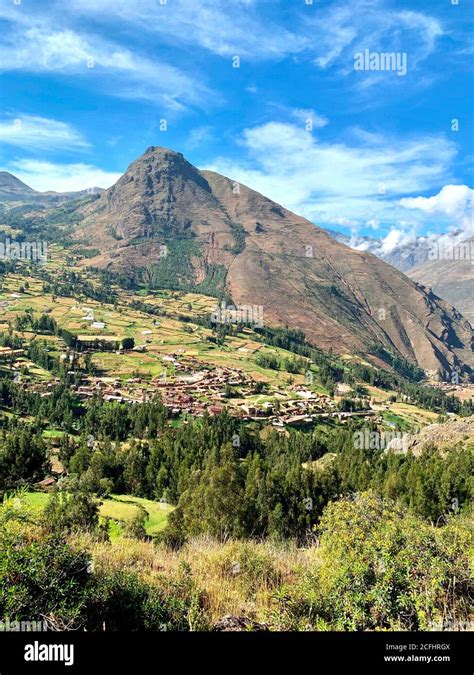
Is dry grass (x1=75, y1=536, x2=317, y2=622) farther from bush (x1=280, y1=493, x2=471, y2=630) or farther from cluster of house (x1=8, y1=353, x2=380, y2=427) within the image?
cluster of house (x1=8, y1=353, x2=380, y2=427)

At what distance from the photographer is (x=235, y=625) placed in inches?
244

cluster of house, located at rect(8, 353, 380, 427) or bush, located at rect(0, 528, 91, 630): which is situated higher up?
bush, located at rect(0, 528, 91, 630)

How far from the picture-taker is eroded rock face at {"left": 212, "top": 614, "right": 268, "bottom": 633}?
20.0 ft

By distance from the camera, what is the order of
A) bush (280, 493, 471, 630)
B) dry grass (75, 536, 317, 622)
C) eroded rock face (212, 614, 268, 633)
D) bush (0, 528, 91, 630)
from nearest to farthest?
bush (0, 528, 91, 630), eroded rock face (212, 614, 268, 633), bush (280, 493, 471, 630), dry grass (75, 536, 317, 622)

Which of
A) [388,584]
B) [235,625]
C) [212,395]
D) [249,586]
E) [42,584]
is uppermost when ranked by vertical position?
[42,584]

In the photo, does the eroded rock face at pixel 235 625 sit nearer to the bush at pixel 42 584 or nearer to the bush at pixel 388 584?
the bush at pixel 388 584

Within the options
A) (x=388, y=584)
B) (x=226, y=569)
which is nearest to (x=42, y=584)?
(x=226, y=569)

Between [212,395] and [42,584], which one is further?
[212,395]

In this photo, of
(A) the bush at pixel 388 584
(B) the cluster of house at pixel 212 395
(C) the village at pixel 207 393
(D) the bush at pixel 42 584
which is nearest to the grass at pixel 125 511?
(D) the bush at pixel 42 584

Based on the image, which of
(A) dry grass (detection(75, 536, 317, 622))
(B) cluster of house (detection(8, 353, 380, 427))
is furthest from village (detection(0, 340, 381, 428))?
(A) dry grass (detection(75, 536, 317, 622))

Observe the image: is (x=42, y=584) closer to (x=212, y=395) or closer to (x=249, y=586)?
(x=249, y=586)

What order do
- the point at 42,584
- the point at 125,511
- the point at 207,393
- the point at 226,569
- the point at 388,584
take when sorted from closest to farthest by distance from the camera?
the point at 42,584 → the point at 388,584 → the point at 226,569 → the point at 125,511 → the point at 207,393

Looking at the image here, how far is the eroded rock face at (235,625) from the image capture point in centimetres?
610

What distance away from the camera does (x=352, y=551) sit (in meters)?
7.62
